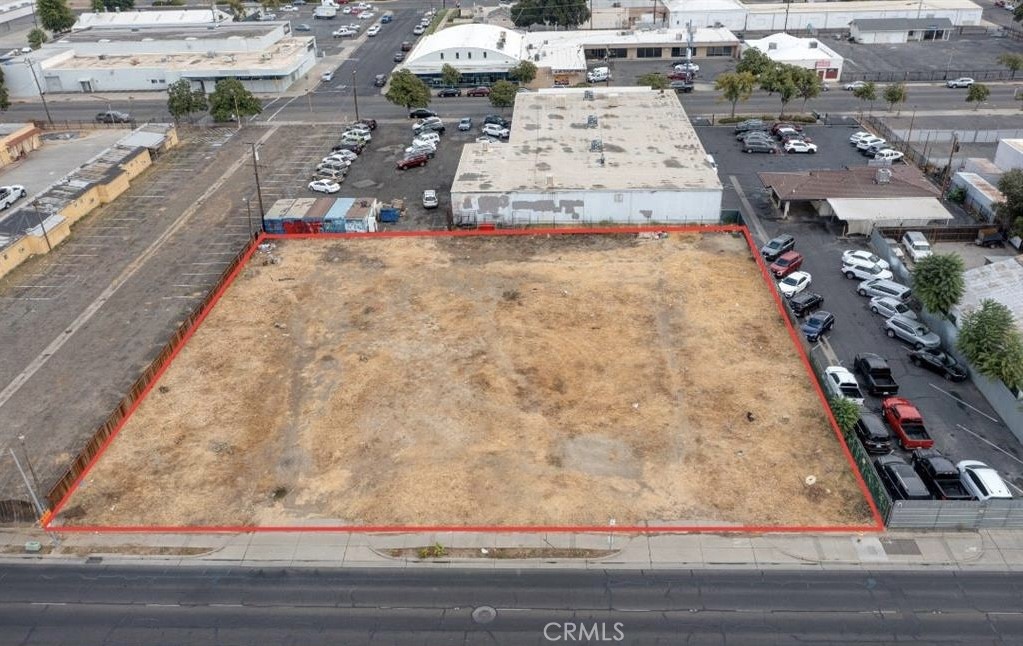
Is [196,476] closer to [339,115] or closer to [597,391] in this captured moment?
[597,391]

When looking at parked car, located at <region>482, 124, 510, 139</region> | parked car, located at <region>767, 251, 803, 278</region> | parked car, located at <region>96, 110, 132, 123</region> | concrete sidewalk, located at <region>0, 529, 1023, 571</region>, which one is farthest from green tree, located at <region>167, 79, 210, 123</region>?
parked car, located at <region>767, 251, 803, 278</region>

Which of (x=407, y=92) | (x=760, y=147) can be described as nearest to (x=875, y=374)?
(x=760, y=147)

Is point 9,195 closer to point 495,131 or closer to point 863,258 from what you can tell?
point 495,131

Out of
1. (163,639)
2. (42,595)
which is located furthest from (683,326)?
(42,595)

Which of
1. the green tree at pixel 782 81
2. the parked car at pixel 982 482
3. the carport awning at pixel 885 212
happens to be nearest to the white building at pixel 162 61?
the green tree at pixel 782 81

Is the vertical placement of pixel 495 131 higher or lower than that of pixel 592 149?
lower

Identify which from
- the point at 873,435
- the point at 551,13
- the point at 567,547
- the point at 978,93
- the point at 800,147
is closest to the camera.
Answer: the point at 567,547

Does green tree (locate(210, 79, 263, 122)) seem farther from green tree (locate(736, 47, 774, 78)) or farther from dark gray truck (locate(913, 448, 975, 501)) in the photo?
dark gray truck (locate(913, 448, 975, 501))
